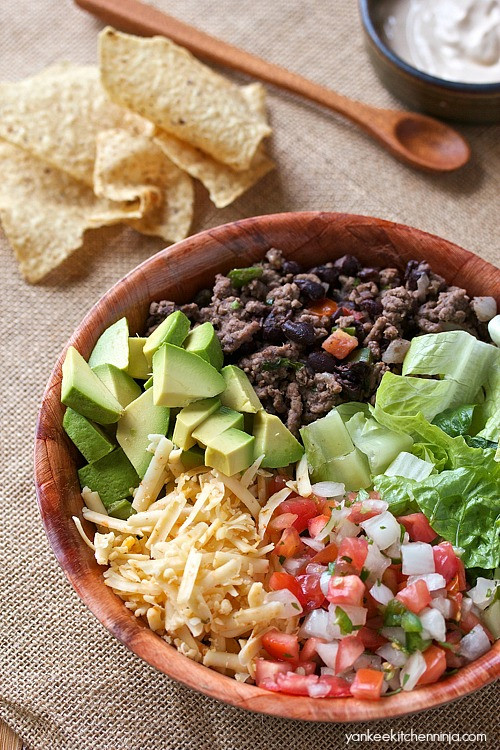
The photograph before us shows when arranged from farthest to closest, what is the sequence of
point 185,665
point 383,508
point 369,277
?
point 369,277, point 383,508, point 185,665

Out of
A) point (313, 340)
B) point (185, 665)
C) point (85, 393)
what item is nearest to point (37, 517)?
point (85, 393)

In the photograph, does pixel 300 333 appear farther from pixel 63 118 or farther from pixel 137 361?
pixel 63 118

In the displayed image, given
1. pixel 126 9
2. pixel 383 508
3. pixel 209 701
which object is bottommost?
pixel 209 701

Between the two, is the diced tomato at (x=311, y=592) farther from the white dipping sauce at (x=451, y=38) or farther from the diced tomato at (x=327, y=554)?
the white dipping sauce at (x=451, y=38)

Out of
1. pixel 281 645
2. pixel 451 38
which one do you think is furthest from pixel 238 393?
pixel 451 38

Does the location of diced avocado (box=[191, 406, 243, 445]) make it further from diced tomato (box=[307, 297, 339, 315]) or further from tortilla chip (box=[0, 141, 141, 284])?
tortilla chip (box=[0, 141, 141, 284])

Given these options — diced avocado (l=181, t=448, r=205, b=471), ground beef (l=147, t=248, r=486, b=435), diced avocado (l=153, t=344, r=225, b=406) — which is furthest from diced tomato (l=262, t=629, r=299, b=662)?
diced avocado (l=153, t=344, r=225, b=406)

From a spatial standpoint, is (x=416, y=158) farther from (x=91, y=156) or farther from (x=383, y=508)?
(x=383, y=508)
